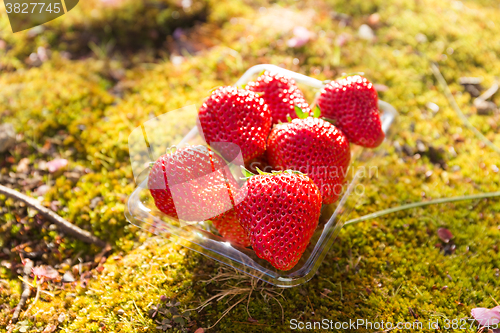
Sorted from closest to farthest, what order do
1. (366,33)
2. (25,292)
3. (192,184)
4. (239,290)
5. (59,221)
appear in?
(192,184), (239,290), (25,292), (59,221), (366,33)

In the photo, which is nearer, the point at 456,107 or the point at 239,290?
the point at 239,290

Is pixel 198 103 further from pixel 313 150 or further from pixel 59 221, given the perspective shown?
pixel 313 150

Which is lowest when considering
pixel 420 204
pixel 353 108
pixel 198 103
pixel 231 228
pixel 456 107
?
pixel 420 204

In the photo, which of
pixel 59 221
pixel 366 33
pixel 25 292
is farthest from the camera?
pixel 366 33

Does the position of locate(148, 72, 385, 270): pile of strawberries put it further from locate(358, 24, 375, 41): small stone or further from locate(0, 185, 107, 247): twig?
locate(358, 24, 375, 41): small stone

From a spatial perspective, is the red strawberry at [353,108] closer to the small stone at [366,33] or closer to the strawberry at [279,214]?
the strawberry at [279,214]

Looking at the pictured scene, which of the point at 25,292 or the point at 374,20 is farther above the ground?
the point at 374,20

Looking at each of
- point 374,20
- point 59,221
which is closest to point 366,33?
point 374,20

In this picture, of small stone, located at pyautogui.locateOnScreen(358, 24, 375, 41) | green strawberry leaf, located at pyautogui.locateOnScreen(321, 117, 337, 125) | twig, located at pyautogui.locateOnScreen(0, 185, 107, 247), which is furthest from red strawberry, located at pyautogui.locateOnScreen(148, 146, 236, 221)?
small stone, located at pyautogui.locateOnScreen(358, 24, 375, 41)

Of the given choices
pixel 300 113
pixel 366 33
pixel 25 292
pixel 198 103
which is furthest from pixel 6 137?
pixel 366 33
